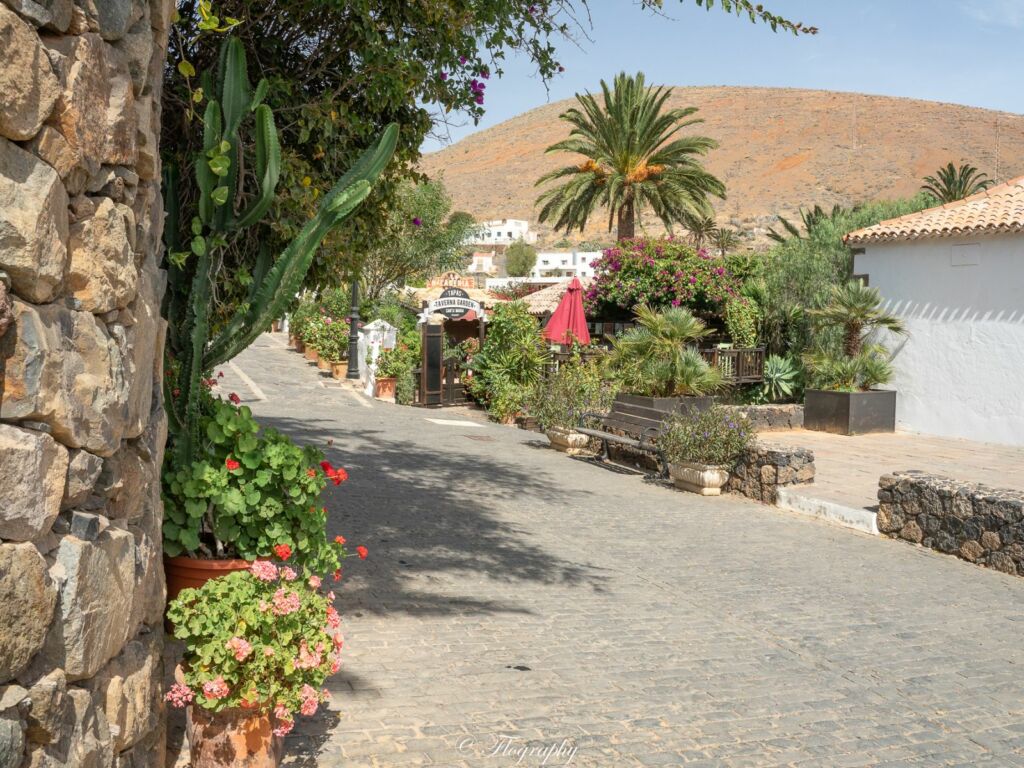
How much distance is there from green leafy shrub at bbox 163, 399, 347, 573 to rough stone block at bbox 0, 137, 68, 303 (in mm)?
1847

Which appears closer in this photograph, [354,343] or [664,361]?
[664,361]

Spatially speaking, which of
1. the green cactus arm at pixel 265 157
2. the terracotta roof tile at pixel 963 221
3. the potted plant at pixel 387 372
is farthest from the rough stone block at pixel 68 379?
the potted plant at pixel 387 372

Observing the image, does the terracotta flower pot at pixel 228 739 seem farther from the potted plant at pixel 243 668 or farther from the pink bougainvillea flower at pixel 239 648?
the pink bougainvillea flower at pixel 239 648

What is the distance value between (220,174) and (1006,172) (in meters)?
80.5

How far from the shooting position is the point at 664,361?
53.7 feet

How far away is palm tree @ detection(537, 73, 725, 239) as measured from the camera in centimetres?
2641

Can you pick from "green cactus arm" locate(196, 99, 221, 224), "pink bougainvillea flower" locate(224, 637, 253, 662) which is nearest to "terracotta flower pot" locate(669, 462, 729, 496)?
"green cactus arm" locate(196, 99, 221, 224)

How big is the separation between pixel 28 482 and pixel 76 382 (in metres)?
0.35

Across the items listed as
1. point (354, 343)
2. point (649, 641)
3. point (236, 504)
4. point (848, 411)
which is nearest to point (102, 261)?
point (236, 504)

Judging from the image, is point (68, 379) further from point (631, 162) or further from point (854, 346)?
point (631, 162)

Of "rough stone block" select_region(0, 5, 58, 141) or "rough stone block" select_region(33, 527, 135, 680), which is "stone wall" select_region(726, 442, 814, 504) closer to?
"rough stone block" select_region(33, 527, 135, 680)

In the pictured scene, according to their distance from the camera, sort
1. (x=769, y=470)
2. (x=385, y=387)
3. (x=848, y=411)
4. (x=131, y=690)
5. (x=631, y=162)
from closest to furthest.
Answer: (x=131, y=690) < (x=769, y=470) < (x=848, y=411) < (x=385, y=387) < (x=631, y=162)

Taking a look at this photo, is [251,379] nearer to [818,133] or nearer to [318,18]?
[318,18]

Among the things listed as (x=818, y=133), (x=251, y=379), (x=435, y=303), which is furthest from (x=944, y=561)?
(x=818, y=133)
